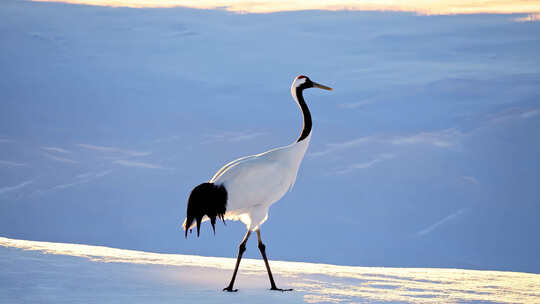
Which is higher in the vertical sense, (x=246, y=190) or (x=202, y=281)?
(x=246, y=190)

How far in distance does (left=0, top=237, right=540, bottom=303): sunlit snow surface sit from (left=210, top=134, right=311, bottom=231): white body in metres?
0.77

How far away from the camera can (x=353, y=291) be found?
27.4 ft

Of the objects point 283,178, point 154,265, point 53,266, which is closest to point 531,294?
point 283,178

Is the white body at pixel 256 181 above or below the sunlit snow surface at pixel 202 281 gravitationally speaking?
above

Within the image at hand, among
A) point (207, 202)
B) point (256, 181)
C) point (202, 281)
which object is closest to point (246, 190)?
point (256, 181)

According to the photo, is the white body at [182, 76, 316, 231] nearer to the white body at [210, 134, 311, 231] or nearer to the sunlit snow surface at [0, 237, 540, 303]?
the white body at [210, 134, 311, 231]

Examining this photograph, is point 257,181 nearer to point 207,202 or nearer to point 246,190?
point 246,190

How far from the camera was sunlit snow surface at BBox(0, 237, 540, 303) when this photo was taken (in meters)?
7.66

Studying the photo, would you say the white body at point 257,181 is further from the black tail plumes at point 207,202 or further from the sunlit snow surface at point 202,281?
the sunlit snow surface at point 202,281

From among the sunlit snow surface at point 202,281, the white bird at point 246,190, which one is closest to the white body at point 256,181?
the white bird at point 246,190

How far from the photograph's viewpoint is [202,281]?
861 cm

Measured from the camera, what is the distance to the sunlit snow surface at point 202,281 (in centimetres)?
766

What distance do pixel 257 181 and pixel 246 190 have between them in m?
0.14

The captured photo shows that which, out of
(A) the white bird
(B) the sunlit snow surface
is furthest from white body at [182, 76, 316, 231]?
(B) the sunlit snow surface
